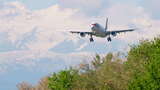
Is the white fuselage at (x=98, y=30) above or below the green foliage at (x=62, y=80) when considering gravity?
above

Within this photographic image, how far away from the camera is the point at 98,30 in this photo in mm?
123375

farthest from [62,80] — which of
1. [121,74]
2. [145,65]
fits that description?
[145,65]

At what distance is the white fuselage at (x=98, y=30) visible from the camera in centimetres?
12275

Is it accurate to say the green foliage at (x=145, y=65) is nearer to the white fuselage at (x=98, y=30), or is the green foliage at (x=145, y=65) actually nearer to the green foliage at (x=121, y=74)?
the green foliage at (x=121, y=74)

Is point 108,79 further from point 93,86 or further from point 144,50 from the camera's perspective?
point 144,50

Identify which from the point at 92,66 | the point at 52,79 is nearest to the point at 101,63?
the point at 92,66

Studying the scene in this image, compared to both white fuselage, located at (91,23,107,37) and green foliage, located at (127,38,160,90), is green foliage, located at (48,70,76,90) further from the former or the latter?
green foliage, located at (127,38,160,90)

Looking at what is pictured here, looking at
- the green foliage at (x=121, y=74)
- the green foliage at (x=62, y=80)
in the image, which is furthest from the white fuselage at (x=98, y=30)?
the green foliage at (x=62, y=80)

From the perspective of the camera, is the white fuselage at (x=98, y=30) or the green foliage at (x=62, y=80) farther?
the green foliage at (x=62, y=80)

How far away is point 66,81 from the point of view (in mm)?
131125

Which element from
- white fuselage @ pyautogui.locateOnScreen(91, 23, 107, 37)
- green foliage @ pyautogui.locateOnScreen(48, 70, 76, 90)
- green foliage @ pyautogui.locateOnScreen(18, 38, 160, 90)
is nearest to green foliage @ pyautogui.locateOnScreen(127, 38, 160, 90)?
green foliage @ pyautogui.locateOnScreen(18, 38, 160, 90)

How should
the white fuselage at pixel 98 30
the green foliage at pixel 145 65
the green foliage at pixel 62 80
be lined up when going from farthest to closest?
the green foliage at pixel 62 80
the white fuselage at pixel 98 30
the green foliage at pixel 145 65

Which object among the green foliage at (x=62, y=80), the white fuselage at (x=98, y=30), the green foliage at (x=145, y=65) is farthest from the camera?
the green foliage at (x=62, y=80)

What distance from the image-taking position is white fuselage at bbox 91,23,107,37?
403ft
